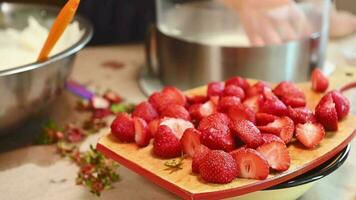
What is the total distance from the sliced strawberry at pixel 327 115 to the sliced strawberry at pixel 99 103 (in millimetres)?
411

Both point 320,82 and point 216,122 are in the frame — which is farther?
point 320,82

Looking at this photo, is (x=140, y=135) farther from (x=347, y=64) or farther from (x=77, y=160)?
(x=347, y=64)

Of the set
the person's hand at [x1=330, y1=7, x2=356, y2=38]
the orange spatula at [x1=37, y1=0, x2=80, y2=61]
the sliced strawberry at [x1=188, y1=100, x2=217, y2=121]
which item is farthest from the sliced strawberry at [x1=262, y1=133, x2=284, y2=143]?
the person's hand at [x1=330, y1=7, x2=356, y2=38]

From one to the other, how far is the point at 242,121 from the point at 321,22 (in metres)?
0.50

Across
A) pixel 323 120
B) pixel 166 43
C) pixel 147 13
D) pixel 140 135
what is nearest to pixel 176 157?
pixel 140 135

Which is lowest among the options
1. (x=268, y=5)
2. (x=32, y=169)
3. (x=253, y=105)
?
(x=32, y=169)

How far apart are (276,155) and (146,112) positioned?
202 mm

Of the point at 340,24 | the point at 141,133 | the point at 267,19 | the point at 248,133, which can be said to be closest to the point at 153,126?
the point at 141,133

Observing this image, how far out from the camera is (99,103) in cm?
100

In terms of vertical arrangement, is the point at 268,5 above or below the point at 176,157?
above

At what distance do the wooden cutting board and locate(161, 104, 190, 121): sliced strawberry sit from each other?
0.06m

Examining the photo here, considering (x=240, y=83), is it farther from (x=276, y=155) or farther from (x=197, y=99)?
(x=276, y=155)

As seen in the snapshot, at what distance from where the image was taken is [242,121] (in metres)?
0.67

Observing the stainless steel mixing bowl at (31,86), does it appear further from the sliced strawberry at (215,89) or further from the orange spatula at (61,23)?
the sliced strawberry at (215,89)
